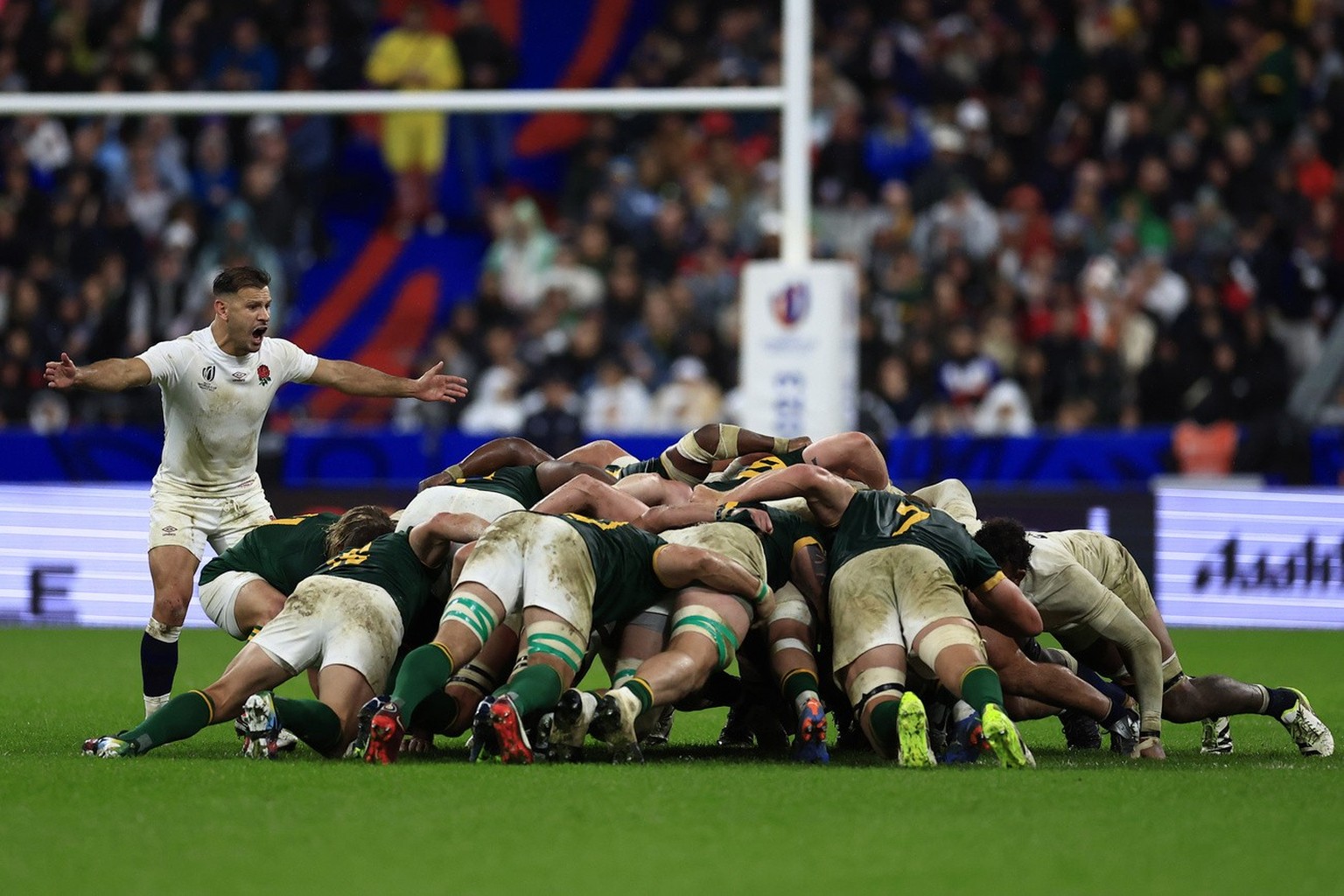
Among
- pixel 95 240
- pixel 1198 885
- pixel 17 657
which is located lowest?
pixel 17 657

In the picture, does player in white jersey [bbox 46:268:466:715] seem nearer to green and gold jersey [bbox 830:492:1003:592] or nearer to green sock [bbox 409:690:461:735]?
green sock [bbox 409:690:461:735]

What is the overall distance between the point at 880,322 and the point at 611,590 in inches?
401

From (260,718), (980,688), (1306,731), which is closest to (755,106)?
(1306,731)

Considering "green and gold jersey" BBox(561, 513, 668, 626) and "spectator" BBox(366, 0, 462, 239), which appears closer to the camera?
"green and gold jersey" BBox(561, 513, 668, 626)

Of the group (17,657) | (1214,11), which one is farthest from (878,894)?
(1214,11)

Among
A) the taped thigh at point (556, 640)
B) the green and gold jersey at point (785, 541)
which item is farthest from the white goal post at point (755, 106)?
the taped thigh at point (556, 640)

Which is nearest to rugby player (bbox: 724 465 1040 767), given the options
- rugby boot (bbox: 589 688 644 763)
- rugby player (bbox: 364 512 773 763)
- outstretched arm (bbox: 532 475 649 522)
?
rugby player (bbox: 364 512 773 763)

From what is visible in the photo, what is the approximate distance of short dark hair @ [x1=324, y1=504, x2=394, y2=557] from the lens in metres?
7.91

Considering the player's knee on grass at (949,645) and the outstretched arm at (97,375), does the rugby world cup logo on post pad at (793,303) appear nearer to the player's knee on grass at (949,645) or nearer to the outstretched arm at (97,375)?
the outstretched arm at (97,375)

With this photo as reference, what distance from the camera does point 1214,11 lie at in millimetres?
19750

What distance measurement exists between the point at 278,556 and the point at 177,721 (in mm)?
1319

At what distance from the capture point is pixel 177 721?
6.91 meters

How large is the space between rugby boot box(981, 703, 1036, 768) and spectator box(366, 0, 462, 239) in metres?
12.9

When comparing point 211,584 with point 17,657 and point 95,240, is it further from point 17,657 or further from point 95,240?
point 95,240
